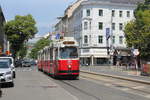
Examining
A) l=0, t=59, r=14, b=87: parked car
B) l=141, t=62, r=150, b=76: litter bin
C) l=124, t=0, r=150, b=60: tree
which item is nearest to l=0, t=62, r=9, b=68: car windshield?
l=0, t=59, r=14, b=87: parked car

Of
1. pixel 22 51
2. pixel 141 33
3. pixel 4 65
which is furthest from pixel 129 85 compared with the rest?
pixel 22 51

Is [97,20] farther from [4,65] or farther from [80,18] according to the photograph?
[4,65]

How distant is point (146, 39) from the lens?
186 feet

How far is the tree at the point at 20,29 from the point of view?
306ft

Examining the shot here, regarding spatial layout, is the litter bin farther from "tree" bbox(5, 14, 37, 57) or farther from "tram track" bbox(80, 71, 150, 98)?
"tree" bbox(5, 14, 37, 57)

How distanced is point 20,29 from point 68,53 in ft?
219

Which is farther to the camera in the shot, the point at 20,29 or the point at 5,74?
the point at 20,29

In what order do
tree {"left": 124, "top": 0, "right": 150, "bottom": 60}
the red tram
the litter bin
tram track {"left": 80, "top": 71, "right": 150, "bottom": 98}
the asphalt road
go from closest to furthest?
the asphalt road < tram track {"left": 80, "top": 71, "right": 150, "bottom": 98} < the red tram < the litter bin < tree {"left": 124, "top": 0, "right": 150, "bottom": 60}

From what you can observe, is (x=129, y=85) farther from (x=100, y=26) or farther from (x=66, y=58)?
(x=100, y=26)

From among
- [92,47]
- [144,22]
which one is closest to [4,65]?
[144,22]

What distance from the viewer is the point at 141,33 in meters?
58.9

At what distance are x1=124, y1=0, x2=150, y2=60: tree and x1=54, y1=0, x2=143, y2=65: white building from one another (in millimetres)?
19347

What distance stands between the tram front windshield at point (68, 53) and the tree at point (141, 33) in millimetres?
29642

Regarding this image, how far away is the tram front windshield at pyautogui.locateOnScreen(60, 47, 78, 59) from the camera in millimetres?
28575
